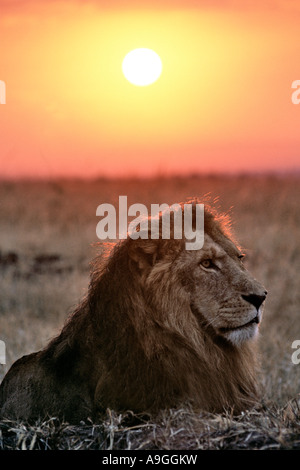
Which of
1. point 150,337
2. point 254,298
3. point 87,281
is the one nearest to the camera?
point 150,337

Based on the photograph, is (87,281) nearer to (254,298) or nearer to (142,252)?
(142,252)

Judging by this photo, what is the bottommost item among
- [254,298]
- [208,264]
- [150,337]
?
[150,337]

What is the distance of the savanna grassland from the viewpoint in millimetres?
4418

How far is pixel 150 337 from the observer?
475 centimetres

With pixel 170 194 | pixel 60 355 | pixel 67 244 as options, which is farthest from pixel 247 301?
pixel 170 194

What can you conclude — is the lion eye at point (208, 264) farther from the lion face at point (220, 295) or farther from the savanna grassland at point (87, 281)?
the savanna grassland at point (87, 281)

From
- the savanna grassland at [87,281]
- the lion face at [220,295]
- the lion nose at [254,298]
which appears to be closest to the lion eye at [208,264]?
the lion face at [220,295]

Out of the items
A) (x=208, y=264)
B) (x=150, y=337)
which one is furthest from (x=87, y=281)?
(x=150, y=337)

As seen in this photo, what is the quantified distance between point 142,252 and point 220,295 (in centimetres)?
58

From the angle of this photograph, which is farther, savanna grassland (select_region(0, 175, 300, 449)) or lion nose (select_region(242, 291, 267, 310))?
lion nose (select_region(242, 291, 267, 310))

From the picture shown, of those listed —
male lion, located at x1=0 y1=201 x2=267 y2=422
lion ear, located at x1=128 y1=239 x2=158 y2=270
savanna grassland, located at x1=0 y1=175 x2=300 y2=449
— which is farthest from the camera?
lion ear, located at x1=128 y1=239 x2=158 y2=270

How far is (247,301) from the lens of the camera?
4.86 meters

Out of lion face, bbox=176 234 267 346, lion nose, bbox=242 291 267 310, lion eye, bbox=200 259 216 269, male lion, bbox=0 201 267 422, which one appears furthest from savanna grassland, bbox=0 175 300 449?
lion eye, bbox=200 259 216 269

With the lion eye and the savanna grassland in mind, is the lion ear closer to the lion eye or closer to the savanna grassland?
the lion eye
